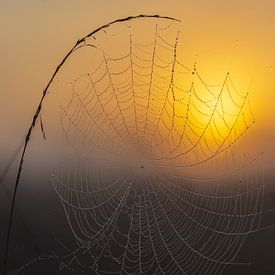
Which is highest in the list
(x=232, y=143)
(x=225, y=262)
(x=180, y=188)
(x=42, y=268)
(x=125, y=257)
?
(x=232, y=143)

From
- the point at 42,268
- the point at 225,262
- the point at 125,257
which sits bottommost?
the point at 42,268

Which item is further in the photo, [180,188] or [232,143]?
[180,188]

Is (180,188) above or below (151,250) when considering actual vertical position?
above

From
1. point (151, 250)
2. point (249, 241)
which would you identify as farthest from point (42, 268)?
point (249, 241)

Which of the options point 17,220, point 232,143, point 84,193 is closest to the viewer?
point 232,143

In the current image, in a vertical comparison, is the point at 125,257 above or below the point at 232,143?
below

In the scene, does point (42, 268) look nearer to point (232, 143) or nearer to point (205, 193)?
point (205, 193)

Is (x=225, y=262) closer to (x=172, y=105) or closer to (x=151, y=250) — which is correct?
(x=151, y=250)

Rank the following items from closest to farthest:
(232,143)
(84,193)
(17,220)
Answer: (232,143), (17,220), (84,193)

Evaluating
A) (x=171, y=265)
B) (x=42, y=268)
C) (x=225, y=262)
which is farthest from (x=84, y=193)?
(x=225, y=262)
